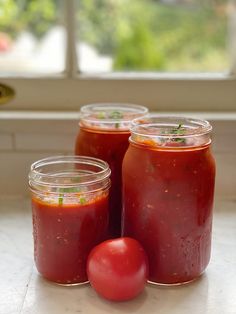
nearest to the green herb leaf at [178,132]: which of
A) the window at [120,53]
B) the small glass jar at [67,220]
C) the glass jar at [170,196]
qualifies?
the glass jar at [170,196]

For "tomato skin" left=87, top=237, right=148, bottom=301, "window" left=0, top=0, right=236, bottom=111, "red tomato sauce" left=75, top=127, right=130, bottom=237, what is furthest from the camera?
"window" left=0, top=0, right=236, bottom=111

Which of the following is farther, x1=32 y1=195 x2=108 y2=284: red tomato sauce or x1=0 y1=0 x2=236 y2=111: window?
x1=0 y1=0 x2=236 y2=111: window

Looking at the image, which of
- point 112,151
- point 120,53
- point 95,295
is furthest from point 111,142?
point 120,53

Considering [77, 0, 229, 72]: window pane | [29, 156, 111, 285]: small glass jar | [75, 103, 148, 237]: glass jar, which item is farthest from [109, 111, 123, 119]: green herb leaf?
[77, 0, 229, 72]: window pane

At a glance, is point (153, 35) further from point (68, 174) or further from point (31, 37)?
point (68, 174)

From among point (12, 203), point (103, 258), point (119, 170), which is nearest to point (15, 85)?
point (12, 203)

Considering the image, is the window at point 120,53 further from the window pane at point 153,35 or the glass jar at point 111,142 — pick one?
the glass jar at point 111,142

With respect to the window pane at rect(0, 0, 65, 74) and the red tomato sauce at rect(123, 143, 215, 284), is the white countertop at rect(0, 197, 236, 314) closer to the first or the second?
the red tomato sauce at rect(123, 143, 215, 284)
